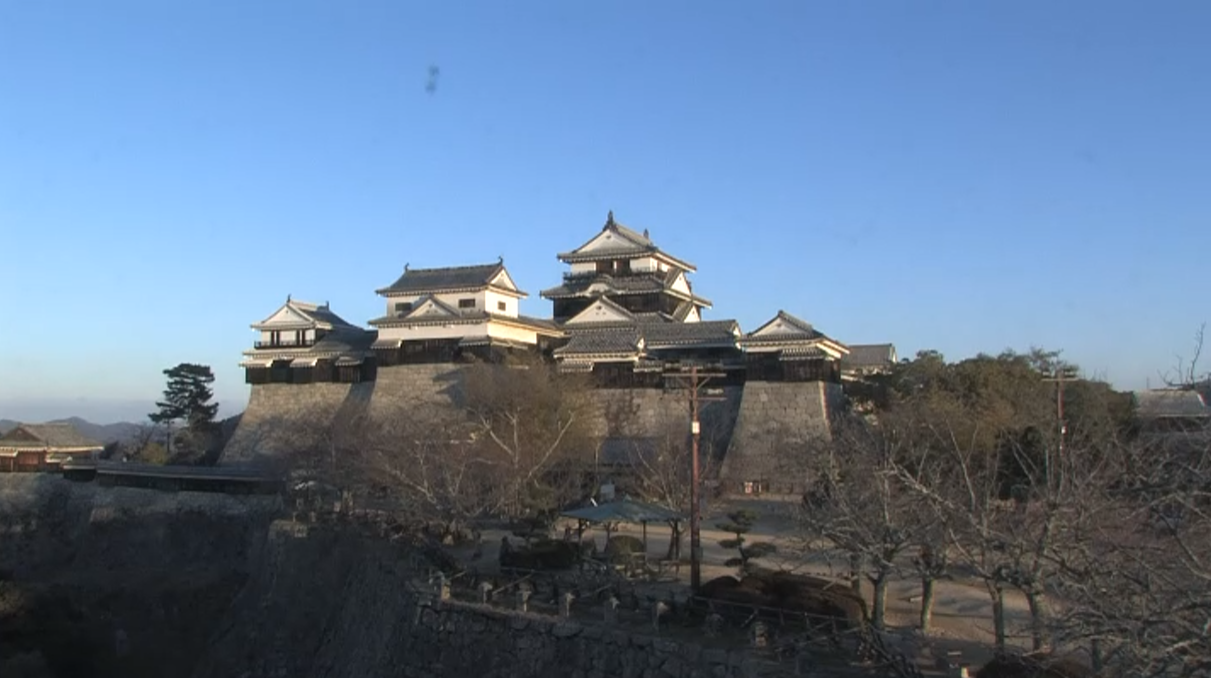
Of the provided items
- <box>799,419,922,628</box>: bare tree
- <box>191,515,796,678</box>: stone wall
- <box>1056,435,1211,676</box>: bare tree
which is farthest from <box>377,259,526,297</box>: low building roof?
<box>1056,435,1211,676</box>: bare tree

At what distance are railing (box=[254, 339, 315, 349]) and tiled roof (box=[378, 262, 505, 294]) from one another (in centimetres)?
418

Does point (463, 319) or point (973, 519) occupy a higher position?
point (463, 319)

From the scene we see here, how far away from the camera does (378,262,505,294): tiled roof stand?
4138 cm

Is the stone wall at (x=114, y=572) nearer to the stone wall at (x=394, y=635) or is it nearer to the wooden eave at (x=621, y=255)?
the stone wall at (x=394, y=635)

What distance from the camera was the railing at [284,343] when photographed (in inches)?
1745

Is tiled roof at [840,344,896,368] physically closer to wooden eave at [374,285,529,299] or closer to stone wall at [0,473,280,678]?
wooden eave at [374,285,529,299]

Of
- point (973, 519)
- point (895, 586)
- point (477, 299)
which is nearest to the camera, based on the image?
point (973, 519)

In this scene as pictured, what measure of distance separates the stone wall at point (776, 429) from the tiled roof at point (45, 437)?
29.5 metres

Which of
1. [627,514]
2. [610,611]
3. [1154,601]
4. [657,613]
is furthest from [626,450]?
[1154,601]

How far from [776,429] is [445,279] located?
15460mm

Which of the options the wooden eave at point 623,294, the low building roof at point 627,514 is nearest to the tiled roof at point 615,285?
the wooden eave at point 623,294

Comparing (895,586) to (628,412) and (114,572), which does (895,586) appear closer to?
(628,412)

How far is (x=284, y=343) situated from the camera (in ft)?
146

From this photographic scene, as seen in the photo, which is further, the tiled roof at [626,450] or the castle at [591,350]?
the castle at [591,350]
